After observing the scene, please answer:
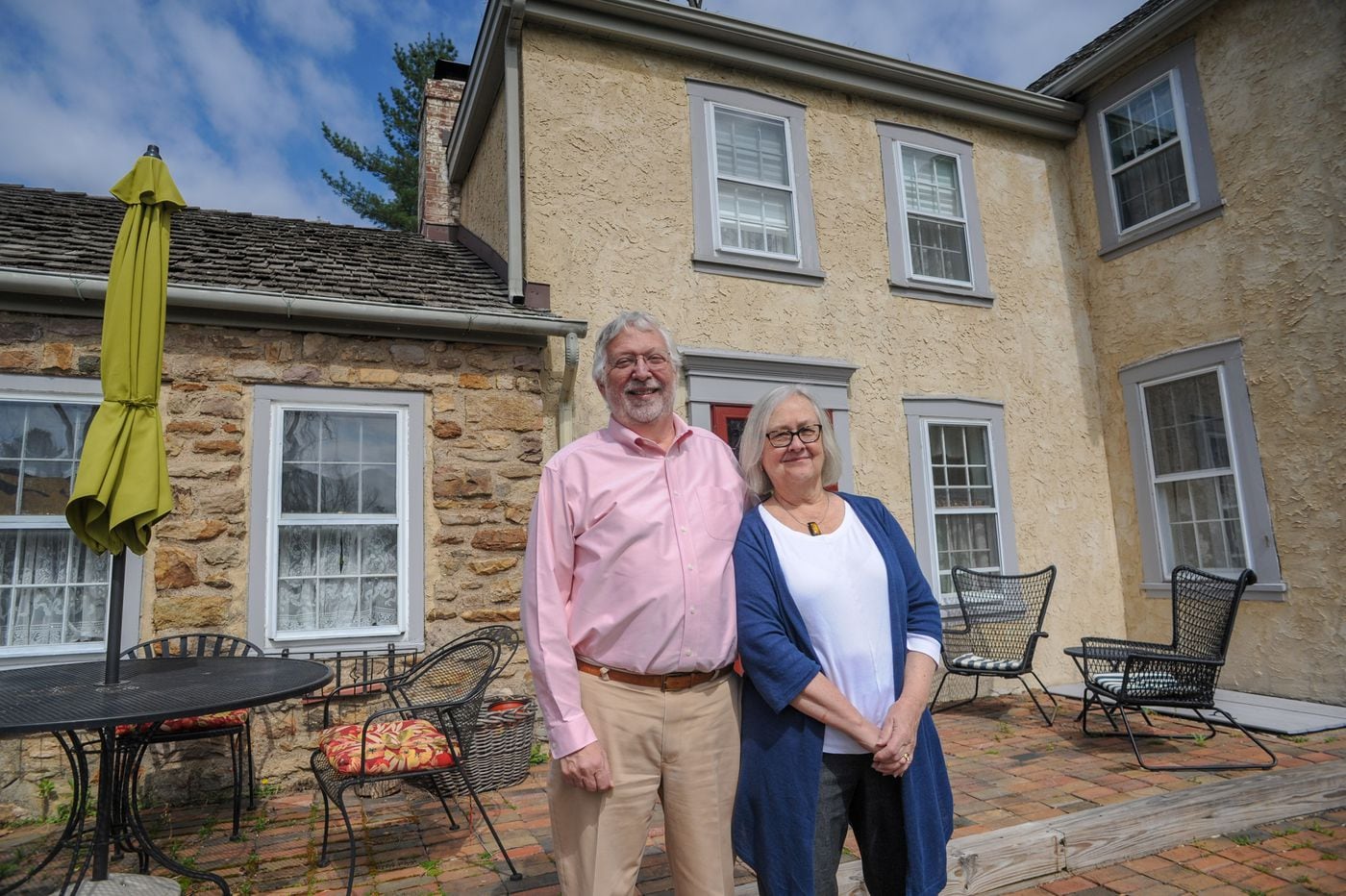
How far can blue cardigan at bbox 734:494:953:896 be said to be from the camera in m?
2.02

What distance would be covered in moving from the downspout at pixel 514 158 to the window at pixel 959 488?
3.51 meters

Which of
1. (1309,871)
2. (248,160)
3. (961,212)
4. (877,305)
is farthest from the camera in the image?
(248,160)

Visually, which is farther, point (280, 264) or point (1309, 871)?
point (280, 264)

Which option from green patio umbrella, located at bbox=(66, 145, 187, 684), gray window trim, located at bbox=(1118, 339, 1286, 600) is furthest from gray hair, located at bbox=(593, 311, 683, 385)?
gray window trim, located at bbox=(1118, 339, 1286, 600)

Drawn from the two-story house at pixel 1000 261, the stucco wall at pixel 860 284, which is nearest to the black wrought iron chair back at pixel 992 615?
the two-story house at pixel 1000 261

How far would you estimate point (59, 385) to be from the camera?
4.67 meters

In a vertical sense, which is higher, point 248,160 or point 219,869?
point 248,160

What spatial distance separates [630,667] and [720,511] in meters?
0.49

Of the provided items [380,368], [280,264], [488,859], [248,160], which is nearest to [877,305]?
[380,368]

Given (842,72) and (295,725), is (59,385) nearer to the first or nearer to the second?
(295,725)

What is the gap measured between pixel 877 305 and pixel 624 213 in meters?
2.39

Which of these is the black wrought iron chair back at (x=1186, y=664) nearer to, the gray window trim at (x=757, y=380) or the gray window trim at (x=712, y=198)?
the gray window trim at (x=757, y=380)

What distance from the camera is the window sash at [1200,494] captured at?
6.67 m

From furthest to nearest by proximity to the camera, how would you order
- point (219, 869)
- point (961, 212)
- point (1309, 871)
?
point (961, 212) → point (219, 869) → point (1309, 871)
